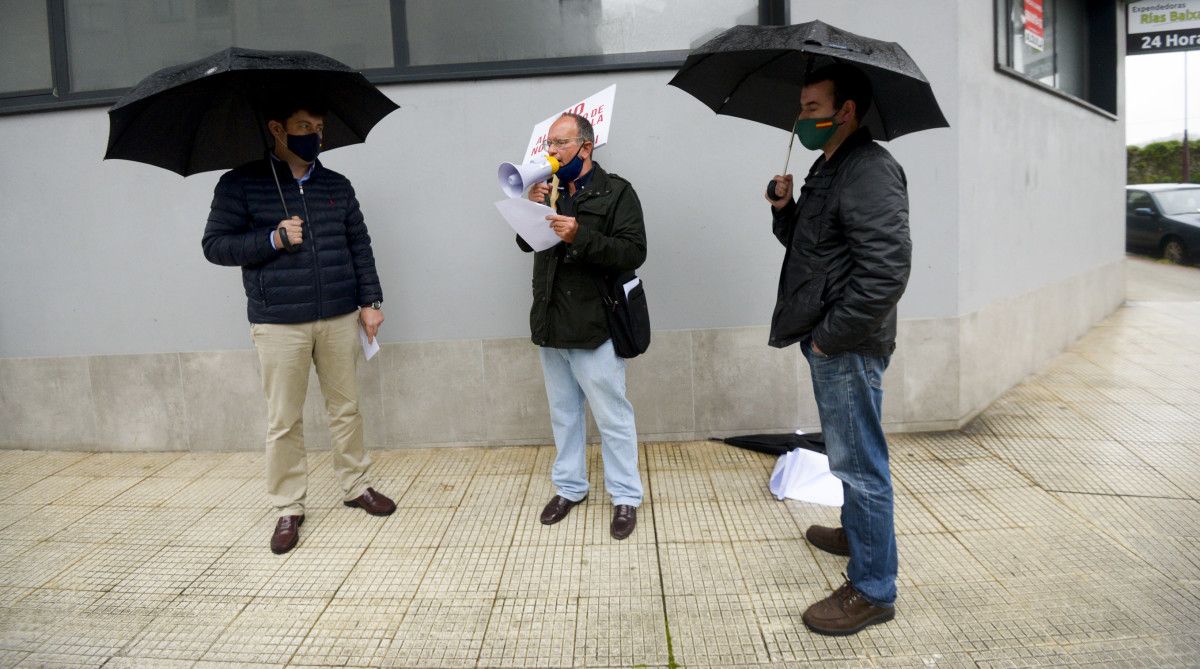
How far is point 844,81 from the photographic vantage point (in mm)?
2988

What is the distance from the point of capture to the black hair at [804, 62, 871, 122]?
117 inches

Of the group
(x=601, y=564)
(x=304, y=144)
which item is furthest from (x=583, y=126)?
(x=601, y=564)

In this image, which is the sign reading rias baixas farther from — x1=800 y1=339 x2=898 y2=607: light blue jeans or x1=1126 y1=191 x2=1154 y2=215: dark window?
x1=800 y1=339 x2=898 y2=607: light blue jeans

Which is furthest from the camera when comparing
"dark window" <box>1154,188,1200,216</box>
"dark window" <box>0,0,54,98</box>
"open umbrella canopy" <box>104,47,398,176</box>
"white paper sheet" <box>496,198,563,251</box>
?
"dark window" <box>1154,188,1200,216</box>

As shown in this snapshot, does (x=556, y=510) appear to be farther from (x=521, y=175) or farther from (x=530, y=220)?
(x=521, y=175)

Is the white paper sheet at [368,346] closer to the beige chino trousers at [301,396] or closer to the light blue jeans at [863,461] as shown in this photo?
the beige chino trousers at [301,396]

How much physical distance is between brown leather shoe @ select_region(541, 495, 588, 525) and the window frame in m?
2.57

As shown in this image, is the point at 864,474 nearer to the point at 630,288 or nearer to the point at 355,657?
the point at 630,288

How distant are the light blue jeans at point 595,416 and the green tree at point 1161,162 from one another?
29.0 meters

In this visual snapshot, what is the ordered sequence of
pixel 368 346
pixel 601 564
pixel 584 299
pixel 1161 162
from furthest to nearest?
pixel 1161 162 < pixel 368 346 < pixel 584 299 < pixel 601 564

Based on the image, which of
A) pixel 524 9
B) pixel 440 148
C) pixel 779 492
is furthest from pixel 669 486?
pixel 524 9

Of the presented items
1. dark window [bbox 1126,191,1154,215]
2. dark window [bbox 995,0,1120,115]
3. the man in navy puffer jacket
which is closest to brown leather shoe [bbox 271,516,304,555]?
the man in navy puffer jacket

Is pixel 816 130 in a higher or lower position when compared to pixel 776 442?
higher

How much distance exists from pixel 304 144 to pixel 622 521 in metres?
2.28
